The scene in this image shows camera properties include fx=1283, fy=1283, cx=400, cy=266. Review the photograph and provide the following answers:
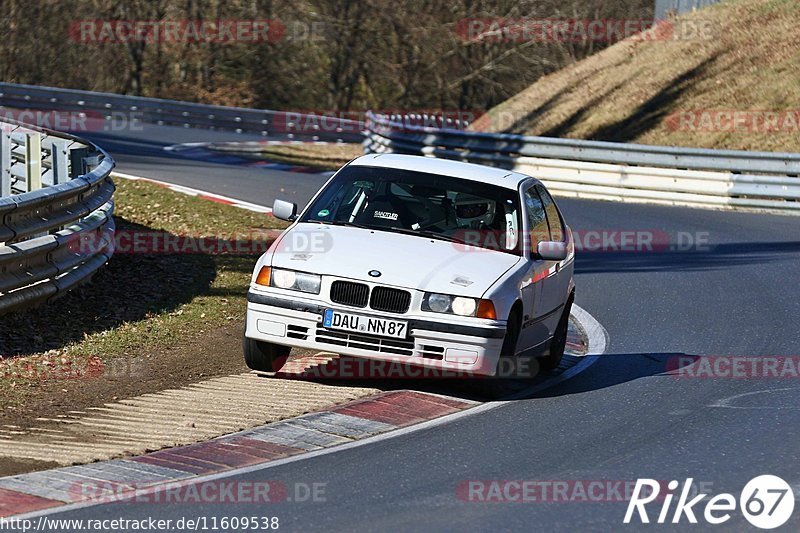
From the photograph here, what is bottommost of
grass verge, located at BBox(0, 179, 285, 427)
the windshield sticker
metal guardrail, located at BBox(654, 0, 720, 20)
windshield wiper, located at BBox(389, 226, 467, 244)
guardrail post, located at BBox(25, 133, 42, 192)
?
grass verge, located at BBox(0, 179, 285, 427)

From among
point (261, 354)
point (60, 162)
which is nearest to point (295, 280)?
point (261, 354)

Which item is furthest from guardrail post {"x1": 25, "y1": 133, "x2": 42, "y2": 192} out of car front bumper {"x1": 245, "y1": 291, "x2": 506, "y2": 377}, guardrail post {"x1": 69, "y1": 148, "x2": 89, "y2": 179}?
car front bumper {"x1": 245, "y1": 291, "x2": 506, "y2": 377}

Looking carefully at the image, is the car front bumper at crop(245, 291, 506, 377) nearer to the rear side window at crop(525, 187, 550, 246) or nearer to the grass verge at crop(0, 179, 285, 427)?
the grass verge at crop(0, 179, 285, 427)

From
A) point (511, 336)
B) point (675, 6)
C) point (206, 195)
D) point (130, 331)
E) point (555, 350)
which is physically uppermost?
point (675, 6)

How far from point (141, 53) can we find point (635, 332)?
132 feet

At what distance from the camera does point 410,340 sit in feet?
27.9

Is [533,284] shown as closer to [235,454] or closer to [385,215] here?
[385,215]

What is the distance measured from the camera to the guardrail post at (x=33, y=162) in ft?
52.0

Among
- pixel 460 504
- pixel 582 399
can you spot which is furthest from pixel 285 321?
pixel 460 504

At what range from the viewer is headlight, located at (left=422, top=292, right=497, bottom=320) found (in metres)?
8.58

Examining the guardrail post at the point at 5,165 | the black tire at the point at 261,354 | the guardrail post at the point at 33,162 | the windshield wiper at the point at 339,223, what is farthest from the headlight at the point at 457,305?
the guardrail post at the point at 5,165

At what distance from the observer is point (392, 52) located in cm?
4809

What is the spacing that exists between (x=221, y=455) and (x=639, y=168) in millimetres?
17267

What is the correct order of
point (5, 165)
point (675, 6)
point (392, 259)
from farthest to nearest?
1. point (675, 6)
2. point (5, 165)
3. point (392, 259)
